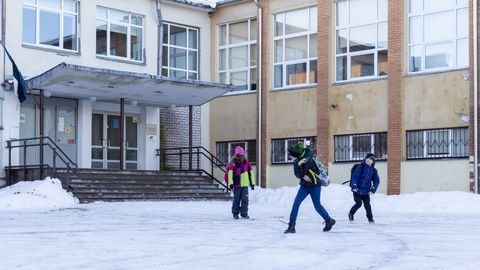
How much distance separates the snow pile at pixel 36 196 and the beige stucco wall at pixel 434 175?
9910 mm

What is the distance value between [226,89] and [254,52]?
3.94 meters

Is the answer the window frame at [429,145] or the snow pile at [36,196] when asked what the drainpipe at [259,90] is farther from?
the snow pile at [36,196]

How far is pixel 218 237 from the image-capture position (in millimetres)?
12633

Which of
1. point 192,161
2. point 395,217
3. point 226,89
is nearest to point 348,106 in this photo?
point 226,89

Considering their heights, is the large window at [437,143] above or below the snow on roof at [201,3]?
below

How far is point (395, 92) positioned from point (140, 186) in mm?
8191

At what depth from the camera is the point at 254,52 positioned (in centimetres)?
2919

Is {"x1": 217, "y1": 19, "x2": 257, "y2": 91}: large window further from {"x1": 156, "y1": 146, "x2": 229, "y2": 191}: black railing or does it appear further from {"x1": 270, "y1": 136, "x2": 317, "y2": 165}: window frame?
{"x1": 156, "y1": 146, "x2": 229, "y2": 191}: black railing

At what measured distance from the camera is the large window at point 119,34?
26.6 metres

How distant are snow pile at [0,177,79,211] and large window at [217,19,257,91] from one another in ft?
32.2

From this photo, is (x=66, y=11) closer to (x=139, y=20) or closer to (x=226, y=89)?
(x=139, y=20)

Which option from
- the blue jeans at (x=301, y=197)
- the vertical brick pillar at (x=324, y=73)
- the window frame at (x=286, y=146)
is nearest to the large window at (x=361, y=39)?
the vertical brick pillar at (x=324, y=73)

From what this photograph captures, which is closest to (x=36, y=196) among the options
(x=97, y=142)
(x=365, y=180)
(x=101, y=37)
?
(x=97, y=142)

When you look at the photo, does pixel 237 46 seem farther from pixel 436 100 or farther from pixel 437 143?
pixel 437 143
